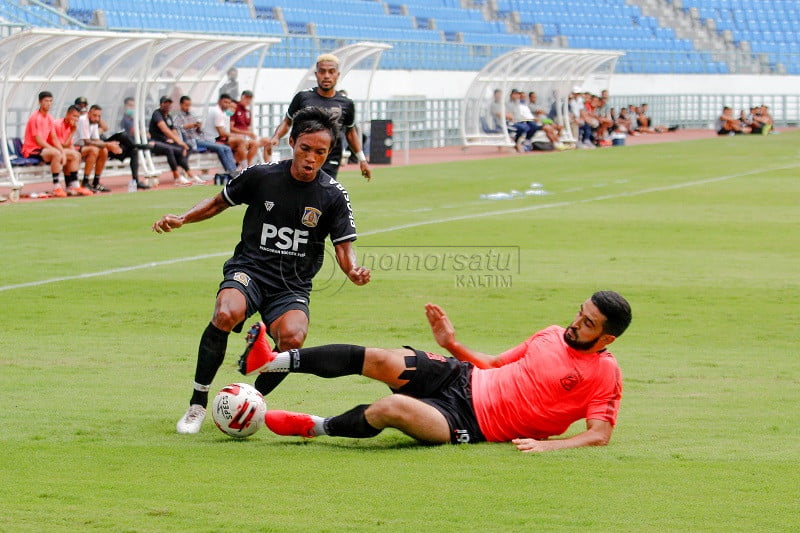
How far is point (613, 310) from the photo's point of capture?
6.20 meters

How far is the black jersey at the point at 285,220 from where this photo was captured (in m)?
7.33

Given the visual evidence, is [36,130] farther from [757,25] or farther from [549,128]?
[757,25]

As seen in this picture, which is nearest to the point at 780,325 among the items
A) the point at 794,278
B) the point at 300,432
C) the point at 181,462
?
the point at 794,278

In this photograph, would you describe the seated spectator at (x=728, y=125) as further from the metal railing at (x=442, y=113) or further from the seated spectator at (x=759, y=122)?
the metal railing at (x=442, y=113)

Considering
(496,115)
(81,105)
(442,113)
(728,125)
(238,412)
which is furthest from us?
(728,125)

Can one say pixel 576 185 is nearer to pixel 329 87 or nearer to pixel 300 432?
pixel 329 87

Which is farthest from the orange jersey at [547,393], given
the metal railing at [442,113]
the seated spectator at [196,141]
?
the seated spectator at [196,141]

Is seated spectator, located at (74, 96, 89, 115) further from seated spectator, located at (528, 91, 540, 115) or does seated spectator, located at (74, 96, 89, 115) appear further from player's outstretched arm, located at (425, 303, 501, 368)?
seated spectator, located at (528, 91, 540, 115)

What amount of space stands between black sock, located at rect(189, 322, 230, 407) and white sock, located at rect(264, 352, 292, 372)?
1.72ft

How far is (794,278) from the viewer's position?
13555 millimetres

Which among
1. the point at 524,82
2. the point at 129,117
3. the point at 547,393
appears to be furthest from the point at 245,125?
the point at 547,393

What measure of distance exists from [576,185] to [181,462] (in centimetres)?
2027

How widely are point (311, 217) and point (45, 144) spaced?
15249 millimetres

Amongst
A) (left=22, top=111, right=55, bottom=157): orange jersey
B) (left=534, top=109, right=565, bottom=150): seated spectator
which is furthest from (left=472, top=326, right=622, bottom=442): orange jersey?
(left=534, top=109, right=565, bottom=150): seated spectator
